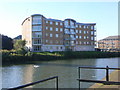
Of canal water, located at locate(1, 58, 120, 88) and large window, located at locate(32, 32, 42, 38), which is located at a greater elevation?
large window, located at locate(32, 32, 42, 38)

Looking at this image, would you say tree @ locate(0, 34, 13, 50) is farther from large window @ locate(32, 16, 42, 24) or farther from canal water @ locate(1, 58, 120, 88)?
canal water @ locate(1, 58, 120, 88)

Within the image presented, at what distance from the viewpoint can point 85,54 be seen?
167ft

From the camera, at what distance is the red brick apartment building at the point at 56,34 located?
53625mm

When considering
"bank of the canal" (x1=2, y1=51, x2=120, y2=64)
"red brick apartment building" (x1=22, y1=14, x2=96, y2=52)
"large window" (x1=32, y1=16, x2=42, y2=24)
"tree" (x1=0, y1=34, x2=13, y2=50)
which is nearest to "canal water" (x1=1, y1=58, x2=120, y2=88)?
"bank of the canal" (x1=2, y1=51, x2=120, y2=64)

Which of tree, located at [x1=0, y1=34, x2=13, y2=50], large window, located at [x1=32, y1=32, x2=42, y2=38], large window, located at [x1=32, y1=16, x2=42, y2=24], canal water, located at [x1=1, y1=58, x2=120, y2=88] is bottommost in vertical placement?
canal water, located at [x1=1, y1=58, x2=120, y2=88]

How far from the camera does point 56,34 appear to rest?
5753 centimetres

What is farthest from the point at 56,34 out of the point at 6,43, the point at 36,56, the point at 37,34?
the point at 36,56

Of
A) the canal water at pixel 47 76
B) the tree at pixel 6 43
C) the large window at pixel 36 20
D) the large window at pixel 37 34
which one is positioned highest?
the large window at pixel 36 20

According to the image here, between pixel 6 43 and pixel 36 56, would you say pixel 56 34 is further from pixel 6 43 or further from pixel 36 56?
pixel 36 56

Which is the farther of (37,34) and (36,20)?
(36,20)

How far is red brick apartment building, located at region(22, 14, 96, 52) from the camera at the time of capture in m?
53.6

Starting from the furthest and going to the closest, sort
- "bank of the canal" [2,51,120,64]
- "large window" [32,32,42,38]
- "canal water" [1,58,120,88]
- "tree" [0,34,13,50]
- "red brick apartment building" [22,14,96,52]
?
"red brick apartment building" [22,14,96,52], "large window" [32,32,42,38], "tree" [0,34,13,50], "bank of the canal" [2,51,120,64], "canal water" [1,58,120,88]

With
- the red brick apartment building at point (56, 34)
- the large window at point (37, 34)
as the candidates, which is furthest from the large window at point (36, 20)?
the large window at point (37, 34)

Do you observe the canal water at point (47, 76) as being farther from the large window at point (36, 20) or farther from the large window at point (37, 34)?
the large window at point (36, 20)
